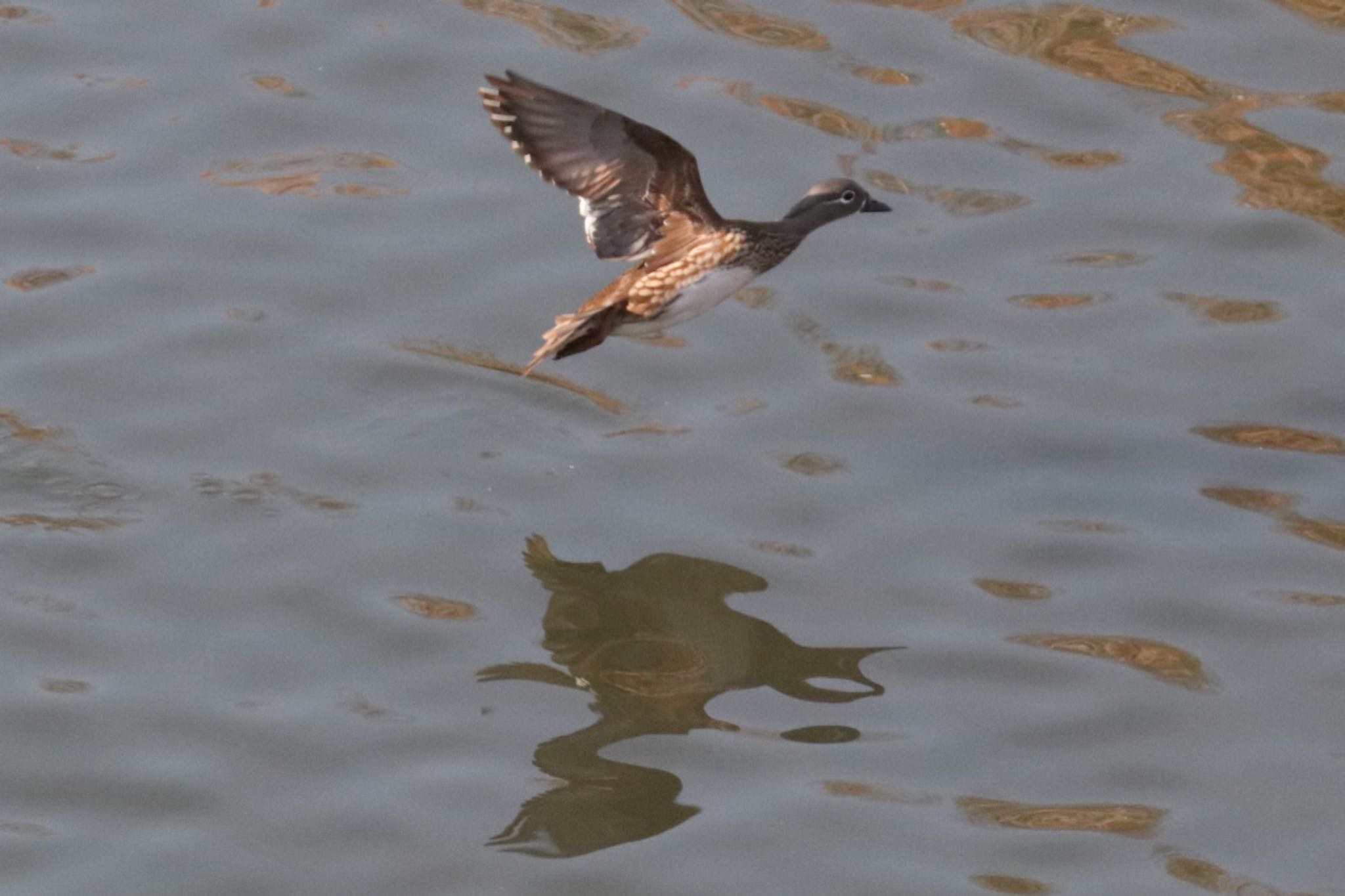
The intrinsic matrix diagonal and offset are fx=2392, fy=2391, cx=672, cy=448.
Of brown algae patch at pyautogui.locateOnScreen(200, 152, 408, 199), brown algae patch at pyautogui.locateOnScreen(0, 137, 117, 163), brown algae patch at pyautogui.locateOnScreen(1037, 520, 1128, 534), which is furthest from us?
brown algae patch at pyautogui.locateOnScreen(0, 137, 117, 163)

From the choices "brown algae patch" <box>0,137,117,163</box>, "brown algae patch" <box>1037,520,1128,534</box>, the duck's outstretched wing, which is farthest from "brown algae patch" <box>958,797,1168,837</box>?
"brown algae patch" <box>0,137,117,163</box>

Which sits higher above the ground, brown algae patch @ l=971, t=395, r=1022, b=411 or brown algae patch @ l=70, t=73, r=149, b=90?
brown algae patch @ l=70, t=73, r=149, b=90

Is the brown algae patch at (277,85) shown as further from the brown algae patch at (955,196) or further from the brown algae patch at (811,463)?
the brown algae patch at (811,463)

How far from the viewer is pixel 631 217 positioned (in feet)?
29.5

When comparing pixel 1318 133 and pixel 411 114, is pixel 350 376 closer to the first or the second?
pixel 411 114

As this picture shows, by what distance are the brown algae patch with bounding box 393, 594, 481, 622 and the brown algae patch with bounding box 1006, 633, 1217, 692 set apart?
6.17ft

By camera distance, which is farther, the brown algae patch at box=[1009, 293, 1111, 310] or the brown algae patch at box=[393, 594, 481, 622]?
the brown algae patch at box=[1009, 293, 1111, 310]

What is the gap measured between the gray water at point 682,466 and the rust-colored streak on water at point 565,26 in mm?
42

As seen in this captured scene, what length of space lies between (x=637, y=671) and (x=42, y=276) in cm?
347

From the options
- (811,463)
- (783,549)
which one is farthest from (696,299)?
(783,549)

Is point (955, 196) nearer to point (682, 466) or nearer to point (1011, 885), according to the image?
point (682, 466)

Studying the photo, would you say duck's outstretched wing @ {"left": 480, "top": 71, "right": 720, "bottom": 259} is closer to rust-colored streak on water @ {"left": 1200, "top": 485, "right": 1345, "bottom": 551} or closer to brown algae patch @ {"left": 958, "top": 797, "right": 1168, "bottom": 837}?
rust-colored streak on water @ {"left": 1200, "top": 485, "right": 1345, "bottom": 551}

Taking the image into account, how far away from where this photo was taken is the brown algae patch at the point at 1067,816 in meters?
7.37

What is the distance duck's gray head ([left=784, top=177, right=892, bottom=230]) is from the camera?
9.54m
